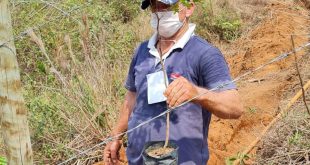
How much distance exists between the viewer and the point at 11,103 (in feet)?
5.21

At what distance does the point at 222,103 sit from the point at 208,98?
9 cm

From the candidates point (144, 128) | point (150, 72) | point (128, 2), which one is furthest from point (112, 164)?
point (128, 2)

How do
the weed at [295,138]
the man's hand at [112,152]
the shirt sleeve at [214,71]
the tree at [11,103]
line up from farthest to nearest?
the weed at [295,138] → the man's hand at [112,152] → the shirt sleeve at [214,71] → the tree at [11,103]

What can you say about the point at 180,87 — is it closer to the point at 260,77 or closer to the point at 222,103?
the point at 222,103

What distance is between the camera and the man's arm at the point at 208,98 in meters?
1.98

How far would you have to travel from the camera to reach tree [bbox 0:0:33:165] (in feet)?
5.05

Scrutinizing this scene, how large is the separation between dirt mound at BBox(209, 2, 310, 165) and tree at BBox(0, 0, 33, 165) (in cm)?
296

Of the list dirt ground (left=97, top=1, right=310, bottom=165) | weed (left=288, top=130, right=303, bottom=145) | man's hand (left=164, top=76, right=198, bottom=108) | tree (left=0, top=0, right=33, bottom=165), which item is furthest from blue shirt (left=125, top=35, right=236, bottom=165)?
dirt ground (left=97, top=1, right=310, bottom=165)

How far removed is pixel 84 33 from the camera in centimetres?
432

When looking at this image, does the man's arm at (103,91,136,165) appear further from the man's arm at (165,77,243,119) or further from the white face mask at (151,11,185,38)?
the man's arm at (165,77,243,119)

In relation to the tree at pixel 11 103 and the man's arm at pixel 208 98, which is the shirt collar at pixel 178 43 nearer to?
the man's arm at pixel 208 98

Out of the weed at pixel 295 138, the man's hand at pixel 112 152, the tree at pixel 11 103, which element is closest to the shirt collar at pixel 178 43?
the man's hand at pixel 112 152

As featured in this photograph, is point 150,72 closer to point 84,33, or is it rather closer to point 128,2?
point 84,33

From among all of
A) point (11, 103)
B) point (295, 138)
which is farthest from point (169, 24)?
point (295, 138)
